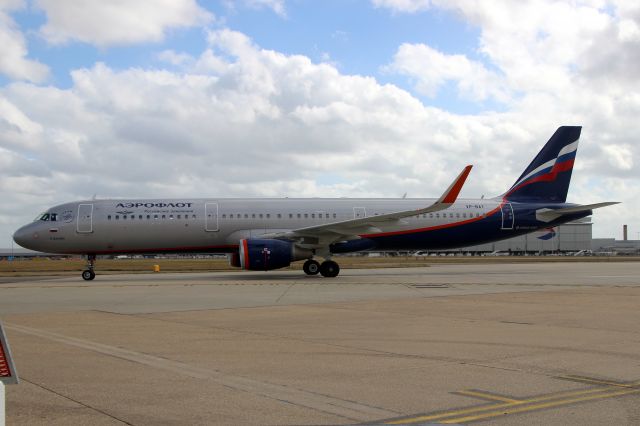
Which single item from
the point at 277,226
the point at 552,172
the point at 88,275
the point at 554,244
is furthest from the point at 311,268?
the point at 554,244

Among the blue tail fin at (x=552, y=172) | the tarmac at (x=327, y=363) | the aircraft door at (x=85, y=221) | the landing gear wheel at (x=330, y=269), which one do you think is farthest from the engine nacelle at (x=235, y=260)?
the blue tail fin at (x=552, y=172)

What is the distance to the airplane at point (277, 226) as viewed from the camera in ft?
80.1

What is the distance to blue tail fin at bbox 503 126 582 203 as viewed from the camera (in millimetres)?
29609

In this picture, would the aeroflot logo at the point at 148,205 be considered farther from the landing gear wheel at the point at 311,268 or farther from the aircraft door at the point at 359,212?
the aircraft door at the point at 359,212

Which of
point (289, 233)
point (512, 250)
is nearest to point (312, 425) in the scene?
point (289, 233)

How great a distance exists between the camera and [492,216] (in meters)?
28.4

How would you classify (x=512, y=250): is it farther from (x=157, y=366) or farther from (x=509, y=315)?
(x=157, y=366)

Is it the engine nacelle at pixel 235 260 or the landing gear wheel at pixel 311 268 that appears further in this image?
the landing gear wheel at pixel 311 268

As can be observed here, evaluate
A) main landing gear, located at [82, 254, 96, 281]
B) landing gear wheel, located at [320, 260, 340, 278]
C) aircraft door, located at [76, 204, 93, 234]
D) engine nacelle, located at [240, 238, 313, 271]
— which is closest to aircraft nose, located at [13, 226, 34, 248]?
aircraft door, located at [76, 204, 93, 234]

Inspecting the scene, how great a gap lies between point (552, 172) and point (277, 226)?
43.4ft

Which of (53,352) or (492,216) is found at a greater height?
(492,216)

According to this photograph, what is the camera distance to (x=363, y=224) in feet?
79.3

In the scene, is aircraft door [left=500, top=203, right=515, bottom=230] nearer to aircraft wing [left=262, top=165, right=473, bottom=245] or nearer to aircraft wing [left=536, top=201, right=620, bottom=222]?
aircraft wing [left=536, top=201, right=620, bottom=222]

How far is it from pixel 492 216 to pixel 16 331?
22343 millimetres
